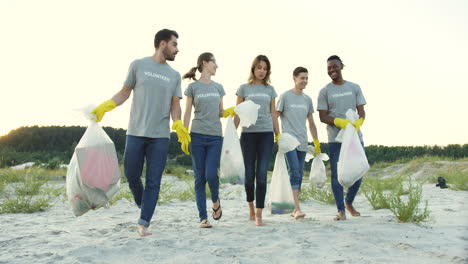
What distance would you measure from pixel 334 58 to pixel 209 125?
1.71 m

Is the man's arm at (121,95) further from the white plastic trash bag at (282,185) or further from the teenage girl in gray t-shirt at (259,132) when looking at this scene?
the white plastic trash bag at (282,185)

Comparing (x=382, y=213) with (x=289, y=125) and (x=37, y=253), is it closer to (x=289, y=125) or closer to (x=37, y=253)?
(x=289, y=125)

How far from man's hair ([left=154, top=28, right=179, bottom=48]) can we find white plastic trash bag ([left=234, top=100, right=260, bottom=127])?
98cm

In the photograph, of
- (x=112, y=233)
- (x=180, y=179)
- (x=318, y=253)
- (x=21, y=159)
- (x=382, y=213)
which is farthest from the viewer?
(x=21, y=159)

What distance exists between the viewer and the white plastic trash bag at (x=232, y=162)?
4.13m

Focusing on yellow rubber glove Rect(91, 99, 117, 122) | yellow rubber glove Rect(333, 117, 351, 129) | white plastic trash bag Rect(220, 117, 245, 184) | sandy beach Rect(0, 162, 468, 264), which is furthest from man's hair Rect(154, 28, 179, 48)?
yellow rubber glove Rect(333, 117, 351, 129)

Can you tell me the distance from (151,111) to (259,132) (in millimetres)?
1233

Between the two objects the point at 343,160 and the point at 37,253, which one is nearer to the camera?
the point at 37,253

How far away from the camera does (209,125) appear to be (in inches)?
162

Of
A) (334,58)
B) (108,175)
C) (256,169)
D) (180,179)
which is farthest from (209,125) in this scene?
(180,179)

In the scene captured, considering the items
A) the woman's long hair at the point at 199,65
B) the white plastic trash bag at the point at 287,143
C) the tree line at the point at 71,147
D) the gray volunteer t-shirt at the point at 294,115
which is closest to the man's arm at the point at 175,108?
the woman's long hair at the point at 199,65

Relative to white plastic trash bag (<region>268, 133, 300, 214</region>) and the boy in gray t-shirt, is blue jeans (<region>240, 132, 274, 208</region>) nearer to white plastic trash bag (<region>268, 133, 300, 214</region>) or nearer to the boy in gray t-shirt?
white plastic trash bag (<region>268, 133, 300, 214</region>)

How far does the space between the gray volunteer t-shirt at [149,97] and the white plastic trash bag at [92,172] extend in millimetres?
294

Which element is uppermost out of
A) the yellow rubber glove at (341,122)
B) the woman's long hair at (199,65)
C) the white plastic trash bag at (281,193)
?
the woman's long hair at (199,65)
